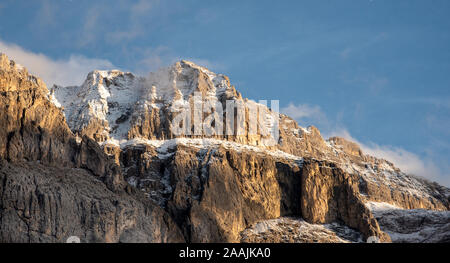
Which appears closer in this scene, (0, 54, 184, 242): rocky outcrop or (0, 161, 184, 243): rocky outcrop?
(0, 161, 184, 243): rocky outcrop

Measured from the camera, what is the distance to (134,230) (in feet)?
644

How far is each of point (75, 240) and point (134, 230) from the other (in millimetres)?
20017

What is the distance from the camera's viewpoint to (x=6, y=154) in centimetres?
19325

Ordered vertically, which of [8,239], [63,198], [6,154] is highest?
[6,154]

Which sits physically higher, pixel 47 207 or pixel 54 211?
pixel 47 207

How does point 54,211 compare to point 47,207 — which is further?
point 54,211

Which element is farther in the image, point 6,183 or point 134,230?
point 134,230

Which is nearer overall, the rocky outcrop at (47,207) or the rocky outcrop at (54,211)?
the rocky outcrop at (54,211)
